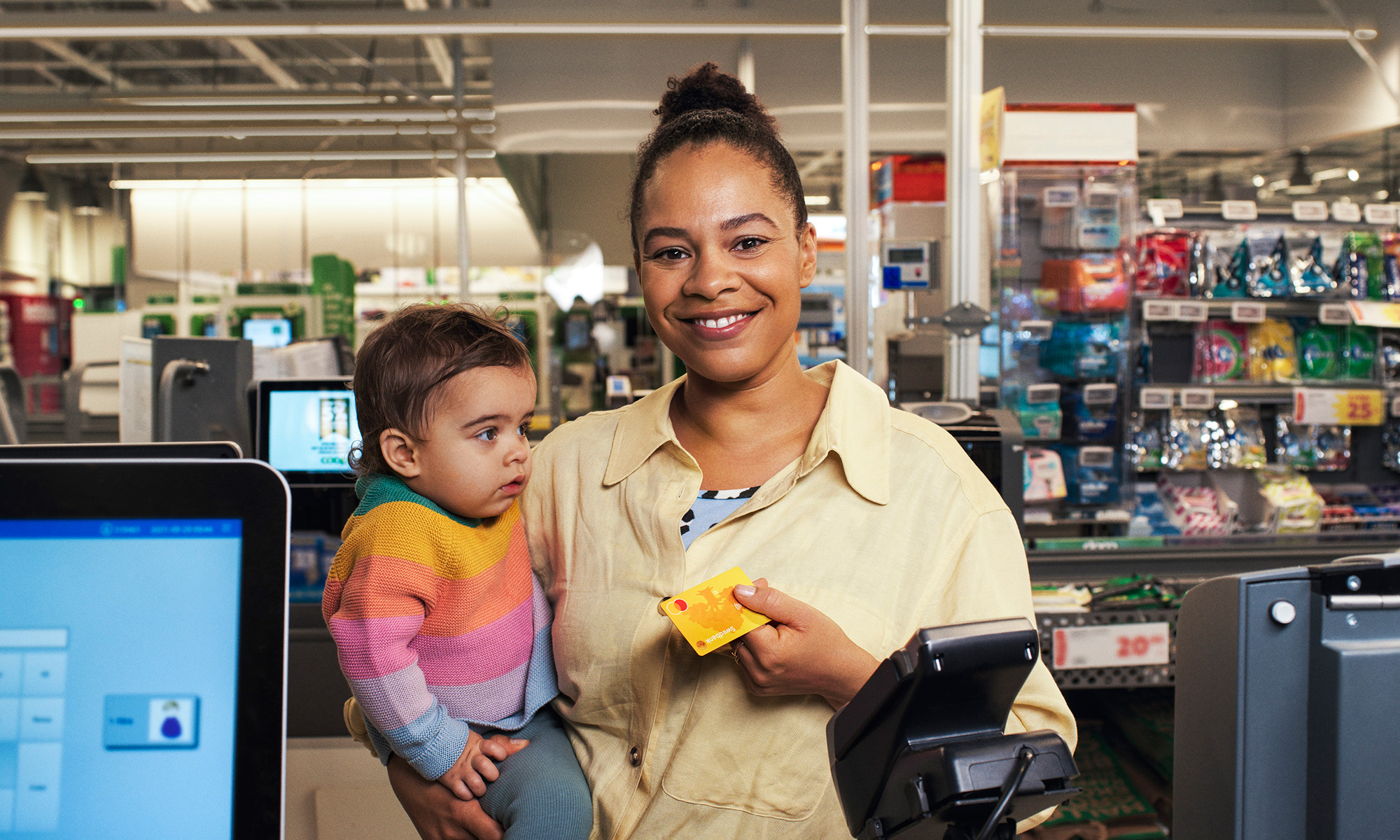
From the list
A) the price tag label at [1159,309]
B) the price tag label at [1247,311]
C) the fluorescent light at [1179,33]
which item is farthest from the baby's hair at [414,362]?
the fluorescent light at [1179,33]

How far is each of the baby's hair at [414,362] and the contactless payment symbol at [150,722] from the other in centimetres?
61

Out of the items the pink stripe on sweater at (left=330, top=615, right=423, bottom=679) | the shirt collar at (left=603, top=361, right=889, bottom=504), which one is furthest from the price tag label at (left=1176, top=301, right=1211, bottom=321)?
the pink stripe on sweater at (left=330, top=615, right=423, bottom=679)

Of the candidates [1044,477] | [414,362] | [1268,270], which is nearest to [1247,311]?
[1268,270]

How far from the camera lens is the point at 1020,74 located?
26.3 feet

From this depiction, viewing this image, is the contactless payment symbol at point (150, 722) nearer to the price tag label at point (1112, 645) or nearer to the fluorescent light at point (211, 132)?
the price tag label at point (1112, 645)

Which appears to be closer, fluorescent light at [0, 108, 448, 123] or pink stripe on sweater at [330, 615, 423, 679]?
pink stripe on sweater at [330, 615, 423, 679]

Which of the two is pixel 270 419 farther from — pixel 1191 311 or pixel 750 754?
pixel 1191 311

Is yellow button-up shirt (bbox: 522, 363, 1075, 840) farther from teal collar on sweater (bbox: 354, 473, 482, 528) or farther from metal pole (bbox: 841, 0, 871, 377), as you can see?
metal pole (bbox: 841, 0, 871, 377)

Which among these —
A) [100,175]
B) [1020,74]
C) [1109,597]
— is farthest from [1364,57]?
[100,175]

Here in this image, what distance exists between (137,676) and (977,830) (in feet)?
1.91

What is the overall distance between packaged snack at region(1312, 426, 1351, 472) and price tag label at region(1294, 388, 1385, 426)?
0.13m

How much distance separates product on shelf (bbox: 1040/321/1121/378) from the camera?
3668mm

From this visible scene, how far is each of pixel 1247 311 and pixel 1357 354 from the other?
0.59 m

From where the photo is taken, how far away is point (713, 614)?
1.01 metres
